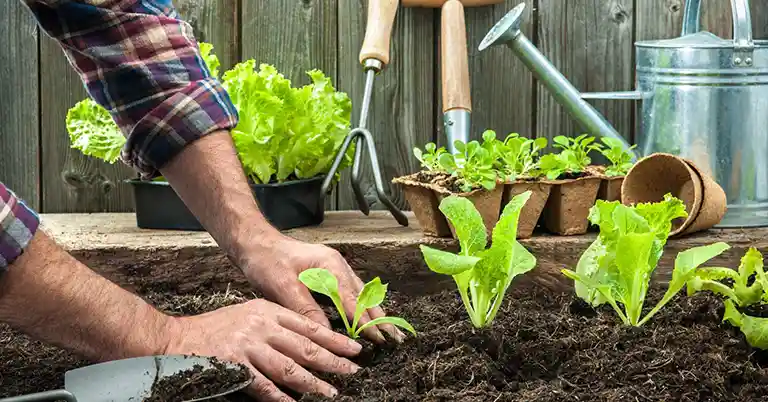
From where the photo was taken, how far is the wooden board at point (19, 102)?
2.51 m

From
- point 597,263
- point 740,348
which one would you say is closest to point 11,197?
point 597,263

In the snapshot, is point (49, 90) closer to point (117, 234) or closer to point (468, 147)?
point (117, 234)

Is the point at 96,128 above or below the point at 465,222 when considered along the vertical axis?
above

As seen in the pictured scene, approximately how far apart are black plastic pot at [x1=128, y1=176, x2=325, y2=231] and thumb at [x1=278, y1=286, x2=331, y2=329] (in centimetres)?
79

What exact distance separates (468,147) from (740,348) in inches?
32.9

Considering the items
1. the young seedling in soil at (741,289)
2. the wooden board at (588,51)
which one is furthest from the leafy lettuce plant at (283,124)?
the young seedling in soil at (741,289)

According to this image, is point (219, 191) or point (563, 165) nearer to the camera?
point (219, 191)

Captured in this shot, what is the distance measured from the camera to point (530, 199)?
80.0 inches

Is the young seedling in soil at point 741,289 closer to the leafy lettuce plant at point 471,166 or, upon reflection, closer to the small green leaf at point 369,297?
the small green leaf at point 369,297

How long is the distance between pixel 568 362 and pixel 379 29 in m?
1.24

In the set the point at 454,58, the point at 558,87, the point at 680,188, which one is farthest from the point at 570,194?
the point at 454,58

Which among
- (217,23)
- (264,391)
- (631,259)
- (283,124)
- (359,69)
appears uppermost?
(217,23)

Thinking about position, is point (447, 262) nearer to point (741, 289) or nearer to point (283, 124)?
point (741, 289)

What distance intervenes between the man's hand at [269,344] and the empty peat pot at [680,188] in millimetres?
960
